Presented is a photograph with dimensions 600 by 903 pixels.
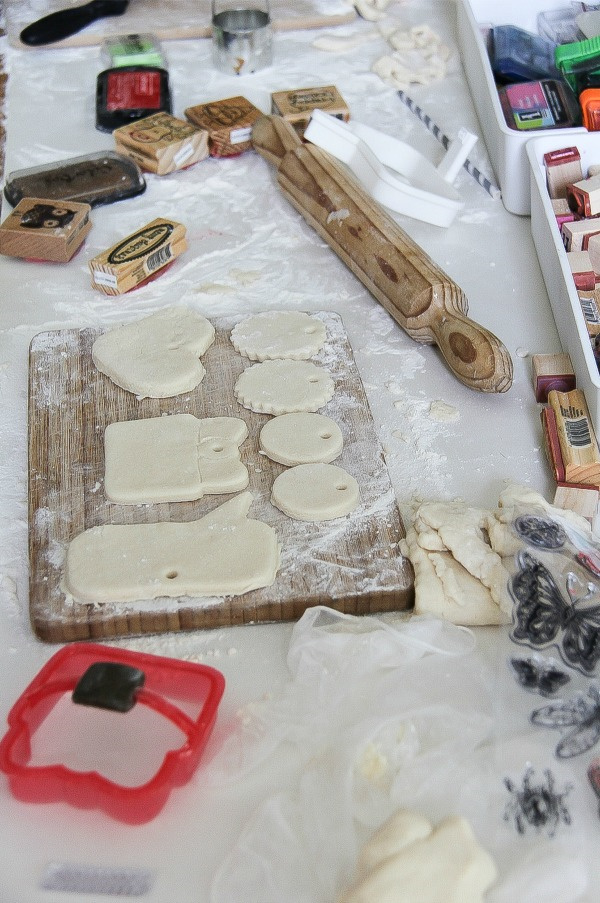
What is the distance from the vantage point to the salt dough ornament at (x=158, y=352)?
3.58ft

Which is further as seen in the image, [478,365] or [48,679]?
[478,365]

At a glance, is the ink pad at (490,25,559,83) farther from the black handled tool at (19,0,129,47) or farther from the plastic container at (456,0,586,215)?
the black handled tool at (19,0,129,47)

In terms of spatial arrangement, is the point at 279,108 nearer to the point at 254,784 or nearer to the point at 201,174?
the point at 201,174

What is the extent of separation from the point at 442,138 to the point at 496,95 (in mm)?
141

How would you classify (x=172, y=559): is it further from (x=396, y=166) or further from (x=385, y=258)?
(x=396, y=166)

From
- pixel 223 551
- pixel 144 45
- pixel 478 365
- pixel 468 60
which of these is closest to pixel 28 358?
pixel 223 551

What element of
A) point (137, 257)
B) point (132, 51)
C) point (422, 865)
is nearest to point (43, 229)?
point (137, 257)

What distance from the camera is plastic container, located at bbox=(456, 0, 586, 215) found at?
4.49 feet

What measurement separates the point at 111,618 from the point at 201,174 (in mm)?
915

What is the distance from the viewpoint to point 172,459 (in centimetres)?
99

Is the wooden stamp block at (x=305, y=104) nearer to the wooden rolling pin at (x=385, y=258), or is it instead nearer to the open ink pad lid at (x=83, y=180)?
the wooden rolling pin at (x=385, y=258)

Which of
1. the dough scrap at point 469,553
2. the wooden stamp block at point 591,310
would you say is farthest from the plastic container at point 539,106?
the dough scrap at point 469,553

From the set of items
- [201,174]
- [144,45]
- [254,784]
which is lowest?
[254,784]

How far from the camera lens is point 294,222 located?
145 cm
